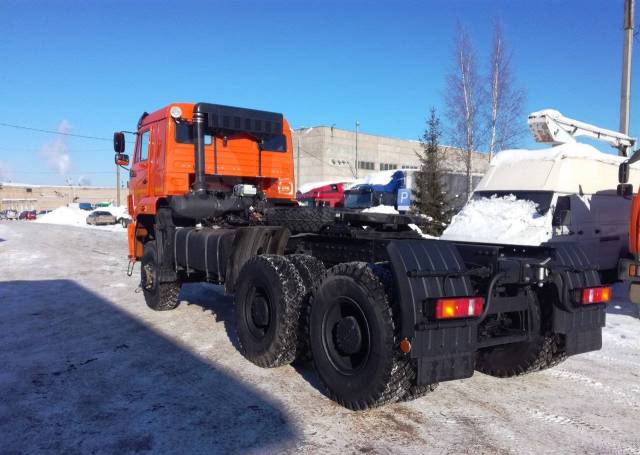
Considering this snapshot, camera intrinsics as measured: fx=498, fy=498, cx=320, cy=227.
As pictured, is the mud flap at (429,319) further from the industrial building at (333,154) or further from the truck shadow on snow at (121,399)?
the industrial building at (333,154)

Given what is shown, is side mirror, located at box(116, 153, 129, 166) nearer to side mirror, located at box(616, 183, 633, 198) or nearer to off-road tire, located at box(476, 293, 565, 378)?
off-road tire, located at box(476, 293, 565, 378)

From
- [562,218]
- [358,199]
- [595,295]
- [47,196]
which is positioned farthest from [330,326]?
[47,196]

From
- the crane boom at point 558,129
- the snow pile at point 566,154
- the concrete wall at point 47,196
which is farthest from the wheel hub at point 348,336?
the concrete wall at point 47,196

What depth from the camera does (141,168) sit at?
26.6 ft

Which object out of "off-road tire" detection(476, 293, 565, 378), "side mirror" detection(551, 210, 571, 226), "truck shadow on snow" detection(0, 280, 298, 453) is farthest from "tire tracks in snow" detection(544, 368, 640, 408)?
"side mirror" detection(551, 210, 571, 226)

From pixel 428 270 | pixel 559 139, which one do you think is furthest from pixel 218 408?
pixel 559 139

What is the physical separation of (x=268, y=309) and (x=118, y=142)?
5.06 metres

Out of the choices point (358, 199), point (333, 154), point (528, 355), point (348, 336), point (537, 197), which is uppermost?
point (333, 154)

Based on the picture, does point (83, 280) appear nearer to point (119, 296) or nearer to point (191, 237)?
point (119, 296)

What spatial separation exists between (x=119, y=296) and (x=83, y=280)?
2415mm

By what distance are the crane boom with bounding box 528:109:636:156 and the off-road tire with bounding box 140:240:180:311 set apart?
24.7ft

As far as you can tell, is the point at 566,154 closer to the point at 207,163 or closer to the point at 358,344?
the point at 207,163

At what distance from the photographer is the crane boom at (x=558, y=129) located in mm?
9859

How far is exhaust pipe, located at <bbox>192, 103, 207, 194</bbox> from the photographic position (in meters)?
7.15
